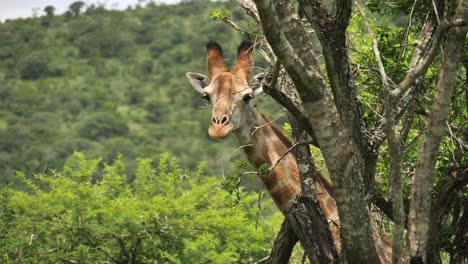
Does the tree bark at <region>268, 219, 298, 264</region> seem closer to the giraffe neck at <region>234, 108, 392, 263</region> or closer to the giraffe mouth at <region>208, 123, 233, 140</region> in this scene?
the giraffe neck at <region>234, 108, 392, 263</region>

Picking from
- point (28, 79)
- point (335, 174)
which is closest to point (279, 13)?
point (335, 174)

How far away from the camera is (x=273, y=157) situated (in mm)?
7578

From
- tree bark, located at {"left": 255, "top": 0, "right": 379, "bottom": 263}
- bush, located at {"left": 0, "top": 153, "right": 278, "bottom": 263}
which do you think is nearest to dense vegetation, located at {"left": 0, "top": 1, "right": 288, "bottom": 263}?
bush, located at {"left": 0, "top": 153, "right": 278, "bottom": 263}

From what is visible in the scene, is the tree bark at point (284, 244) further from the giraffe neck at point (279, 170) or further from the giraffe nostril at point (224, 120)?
the giraffe nostril at point (224, 120)

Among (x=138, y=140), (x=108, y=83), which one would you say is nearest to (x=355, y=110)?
(x=138, y=140)

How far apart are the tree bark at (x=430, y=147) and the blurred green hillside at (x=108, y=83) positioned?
43.8 m

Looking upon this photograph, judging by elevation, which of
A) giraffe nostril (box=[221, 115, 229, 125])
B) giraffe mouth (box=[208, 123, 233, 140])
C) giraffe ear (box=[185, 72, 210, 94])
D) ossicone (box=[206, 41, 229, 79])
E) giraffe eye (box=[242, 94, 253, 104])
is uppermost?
ossicone (box=[206, 41, 229, 79])

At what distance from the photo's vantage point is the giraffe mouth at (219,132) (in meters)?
7.25

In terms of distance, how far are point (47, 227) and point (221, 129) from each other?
632cm

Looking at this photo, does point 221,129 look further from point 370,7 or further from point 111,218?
point 111,218

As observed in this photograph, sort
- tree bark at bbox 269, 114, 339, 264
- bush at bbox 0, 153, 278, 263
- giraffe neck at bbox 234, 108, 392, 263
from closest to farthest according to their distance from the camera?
1. tree bark at bbox 269, 114, 339, 264
2. giraffe neck at bbox 234, 108, 392, 263
3. bush at bbox 0, 153, 278, 263

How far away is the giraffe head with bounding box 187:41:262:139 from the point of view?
7.34 meters

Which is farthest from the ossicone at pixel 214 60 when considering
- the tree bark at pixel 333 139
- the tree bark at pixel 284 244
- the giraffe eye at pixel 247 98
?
the tree bark at pixel 333 139

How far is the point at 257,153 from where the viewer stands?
7605 millimetres
